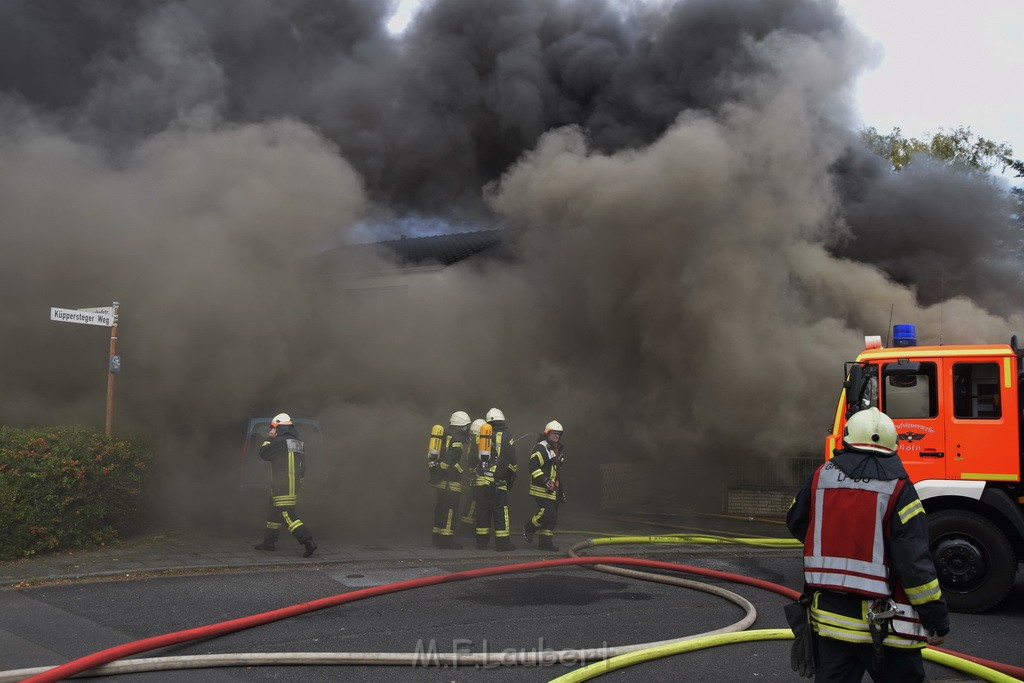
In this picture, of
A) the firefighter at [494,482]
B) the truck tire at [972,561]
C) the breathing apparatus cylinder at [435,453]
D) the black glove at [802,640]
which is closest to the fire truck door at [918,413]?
the truck tire at [972,561]

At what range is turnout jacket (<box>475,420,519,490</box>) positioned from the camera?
9695 mm

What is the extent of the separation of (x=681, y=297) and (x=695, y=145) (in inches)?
79.1

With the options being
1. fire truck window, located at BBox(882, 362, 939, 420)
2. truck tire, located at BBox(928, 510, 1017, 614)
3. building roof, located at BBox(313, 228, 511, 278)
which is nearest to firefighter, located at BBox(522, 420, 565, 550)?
fire truck window, located at BBox(882, 362, 939, 420)

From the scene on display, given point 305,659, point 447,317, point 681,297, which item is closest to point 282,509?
point 305,659

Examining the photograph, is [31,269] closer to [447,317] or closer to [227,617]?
[447,317]

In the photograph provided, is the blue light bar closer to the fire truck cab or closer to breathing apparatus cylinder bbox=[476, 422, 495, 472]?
the fire truck cab

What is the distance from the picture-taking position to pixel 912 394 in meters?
7.33

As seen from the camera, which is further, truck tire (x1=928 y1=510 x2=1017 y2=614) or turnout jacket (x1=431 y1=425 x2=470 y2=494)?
turnout jacket (x1=431 y1=425 x2=470 y2=494)

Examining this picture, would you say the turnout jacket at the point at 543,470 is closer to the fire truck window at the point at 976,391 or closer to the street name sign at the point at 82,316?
the fire truck window at the point at 976,391

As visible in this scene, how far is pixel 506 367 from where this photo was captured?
13.1 metres

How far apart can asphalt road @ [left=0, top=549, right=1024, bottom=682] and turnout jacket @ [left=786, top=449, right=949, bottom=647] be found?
184cm

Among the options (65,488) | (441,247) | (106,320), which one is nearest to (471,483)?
(65,488)

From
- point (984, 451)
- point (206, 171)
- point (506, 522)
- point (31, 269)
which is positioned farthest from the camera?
point (206, 171)

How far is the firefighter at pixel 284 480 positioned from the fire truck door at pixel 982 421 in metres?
5.88
